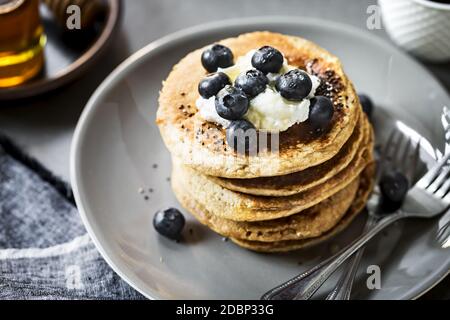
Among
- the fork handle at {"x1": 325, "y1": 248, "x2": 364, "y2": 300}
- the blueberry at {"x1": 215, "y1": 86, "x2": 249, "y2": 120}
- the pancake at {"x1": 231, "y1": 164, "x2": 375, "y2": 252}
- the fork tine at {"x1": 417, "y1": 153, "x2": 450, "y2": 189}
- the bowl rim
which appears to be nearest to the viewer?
the blueberry at {"x1": 215, "y1": 86, "x2": 249, "y2": 120}

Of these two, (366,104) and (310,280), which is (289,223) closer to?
(310,280)

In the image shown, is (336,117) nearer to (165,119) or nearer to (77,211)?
(165,119)

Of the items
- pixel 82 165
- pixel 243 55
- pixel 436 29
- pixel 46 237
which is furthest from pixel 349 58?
pixel 46 237

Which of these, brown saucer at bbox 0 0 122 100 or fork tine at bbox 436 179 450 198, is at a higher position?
fork tine at bbox 436 179 450 198

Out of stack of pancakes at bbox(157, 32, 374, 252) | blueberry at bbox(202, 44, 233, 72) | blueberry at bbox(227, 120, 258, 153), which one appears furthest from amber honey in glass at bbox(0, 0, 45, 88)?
blueberry at bbox(227, 120, 258, 153)

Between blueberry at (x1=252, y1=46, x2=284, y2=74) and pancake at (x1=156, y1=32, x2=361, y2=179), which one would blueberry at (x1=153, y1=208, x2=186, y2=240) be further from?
blueberry at (x1=252, y1=46, x2=284, y2=74)

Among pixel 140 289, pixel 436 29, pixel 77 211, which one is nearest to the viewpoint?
pixel 140 289
